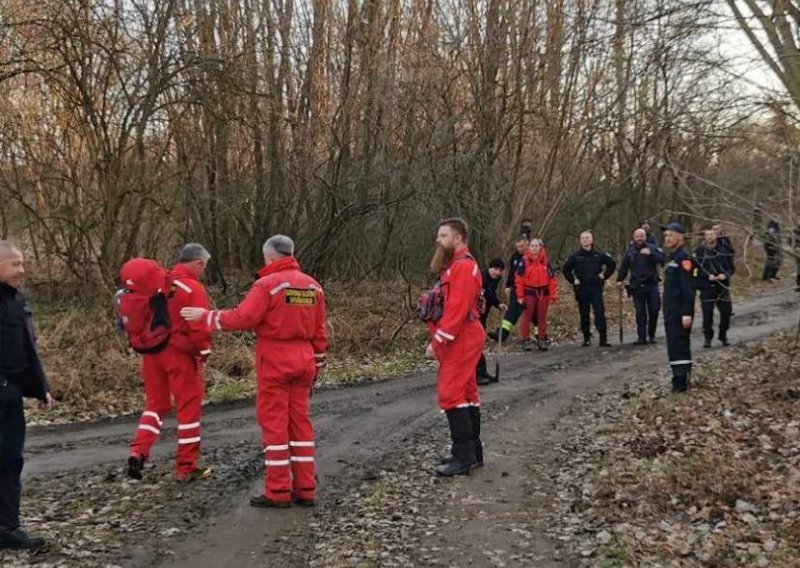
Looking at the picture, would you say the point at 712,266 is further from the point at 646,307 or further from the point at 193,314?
the point at 193,314

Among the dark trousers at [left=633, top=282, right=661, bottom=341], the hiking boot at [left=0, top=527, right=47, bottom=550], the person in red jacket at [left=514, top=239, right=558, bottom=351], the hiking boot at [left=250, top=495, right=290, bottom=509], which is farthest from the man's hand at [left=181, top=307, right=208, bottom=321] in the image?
the dark trousers at [left=633, top=282, right=661, bottom=341]

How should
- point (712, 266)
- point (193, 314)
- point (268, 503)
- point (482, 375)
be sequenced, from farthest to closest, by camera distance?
point (712, 266) < point (482, 375) < point (193, 314) < point (268, 503)

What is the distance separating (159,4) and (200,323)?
9925mm

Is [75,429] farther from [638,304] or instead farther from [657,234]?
[657,234]

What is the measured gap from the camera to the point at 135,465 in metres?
7.26

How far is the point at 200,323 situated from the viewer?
6.95 metres

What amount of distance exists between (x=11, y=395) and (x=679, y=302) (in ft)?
26.2

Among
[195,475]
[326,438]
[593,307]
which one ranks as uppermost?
[593,307]

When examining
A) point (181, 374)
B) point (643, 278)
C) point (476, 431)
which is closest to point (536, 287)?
point (643, 278)

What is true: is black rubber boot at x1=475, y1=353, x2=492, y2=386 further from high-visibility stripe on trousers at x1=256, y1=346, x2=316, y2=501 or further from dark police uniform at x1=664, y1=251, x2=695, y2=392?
high-visibility stripe on trousers at x1=256, y1=346, x2=316, y2=501

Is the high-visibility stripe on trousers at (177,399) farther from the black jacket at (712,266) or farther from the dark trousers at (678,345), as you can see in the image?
the black jacket at (712,266)

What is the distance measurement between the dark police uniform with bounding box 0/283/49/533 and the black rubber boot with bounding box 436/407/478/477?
362cm

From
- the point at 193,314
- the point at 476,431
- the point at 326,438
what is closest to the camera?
the point at 193,314

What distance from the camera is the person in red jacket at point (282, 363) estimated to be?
6.53 meters
